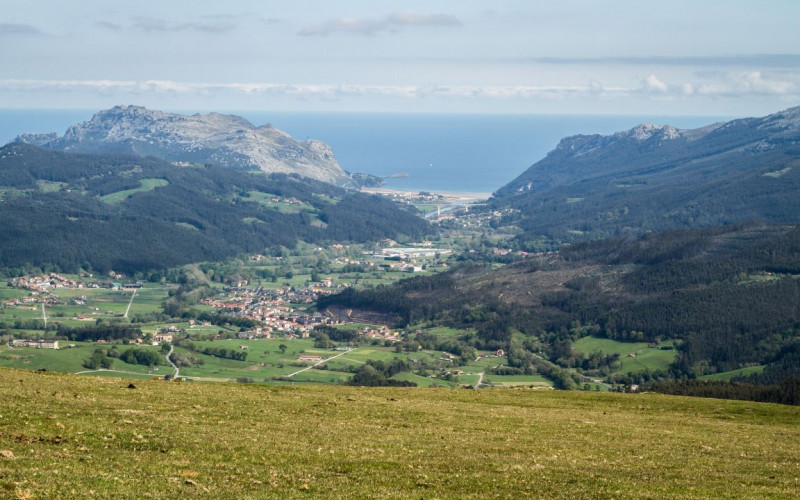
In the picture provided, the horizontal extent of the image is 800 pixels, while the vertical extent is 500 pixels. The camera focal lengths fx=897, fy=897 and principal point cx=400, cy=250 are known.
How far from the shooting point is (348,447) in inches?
1139

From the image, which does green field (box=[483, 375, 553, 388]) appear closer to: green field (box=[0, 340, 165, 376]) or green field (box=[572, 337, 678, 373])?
green field (box=[572, 337, 678, 373])

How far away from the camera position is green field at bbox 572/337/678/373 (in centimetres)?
12169

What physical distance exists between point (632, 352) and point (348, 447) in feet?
353

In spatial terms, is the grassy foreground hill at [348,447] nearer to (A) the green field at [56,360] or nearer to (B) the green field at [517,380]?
(A) the green field at [56,360]

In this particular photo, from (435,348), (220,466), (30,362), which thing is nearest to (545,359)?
(435,348)

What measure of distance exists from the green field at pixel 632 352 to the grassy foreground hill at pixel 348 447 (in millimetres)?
77248

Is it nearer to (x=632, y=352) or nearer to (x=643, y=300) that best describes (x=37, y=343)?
(x=632, y=352)

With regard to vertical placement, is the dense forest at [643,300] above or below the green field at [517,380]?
above

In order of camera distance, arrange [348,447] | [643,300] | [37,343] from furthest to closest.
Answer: [643,300] → [37,343] → [348,447]

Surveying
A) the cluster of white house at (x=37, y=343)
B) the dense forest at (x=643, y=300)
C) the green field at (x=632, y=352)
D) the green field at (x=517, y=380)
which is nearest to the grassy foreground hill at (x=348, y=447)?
the green field at (x=517, y=380)

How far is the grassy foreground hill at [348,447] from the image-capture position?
23.0 m

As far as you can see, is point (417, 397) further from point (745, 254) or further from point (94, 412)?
point (745, 254)

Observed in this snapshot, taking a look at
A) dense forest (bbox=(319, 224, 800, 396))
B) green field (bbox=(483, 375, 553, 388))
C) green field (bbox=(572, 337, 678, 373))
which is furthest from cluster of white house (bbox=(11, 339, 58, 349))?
green field (bbox=(572, 337, 678, 373))

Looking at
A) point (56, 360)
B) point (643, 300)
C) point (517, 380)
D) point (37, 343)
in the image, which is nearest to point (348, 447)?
point (56, 360)
